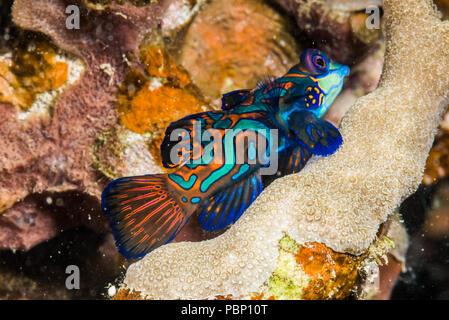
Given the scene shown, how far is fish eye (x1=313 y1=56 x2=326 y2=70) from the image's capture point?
3.00 meters

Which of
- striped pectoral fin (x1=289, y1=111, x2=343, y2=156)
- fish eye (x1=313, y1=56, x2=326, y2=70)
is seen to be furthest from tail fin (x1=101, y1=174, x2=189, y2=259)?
fish eye (x1=313, y1=56, x2=326, y2=70)

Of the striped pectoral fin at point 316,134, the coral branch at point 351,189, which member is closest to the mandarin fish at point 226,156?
the striped pectoral fin at point 316,134

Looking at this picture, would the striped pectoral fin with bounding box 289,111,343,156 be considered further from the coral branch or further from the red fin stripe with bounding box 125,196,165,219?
the red fin stripe with bounding box 125,196,165,219

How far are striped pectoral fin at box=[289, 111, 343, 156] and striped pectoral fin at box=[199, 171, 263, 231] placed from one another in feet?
1.75

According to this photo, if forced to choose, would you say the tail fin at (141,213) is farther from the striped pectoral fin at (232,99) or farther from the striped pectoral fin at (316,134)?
the striped pectoral fin at (316,134)

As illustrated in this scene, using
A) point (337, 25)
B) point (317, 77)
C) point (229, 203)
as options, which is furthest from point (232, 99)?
point (337, 25)

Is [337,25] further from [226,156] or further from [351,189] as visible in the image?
[351,189]

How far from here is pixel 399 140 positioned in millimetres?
2322

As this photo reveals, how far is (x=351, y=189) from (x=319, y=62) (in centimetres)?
146

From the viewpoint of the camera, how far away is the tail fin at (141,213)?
2.32 meters

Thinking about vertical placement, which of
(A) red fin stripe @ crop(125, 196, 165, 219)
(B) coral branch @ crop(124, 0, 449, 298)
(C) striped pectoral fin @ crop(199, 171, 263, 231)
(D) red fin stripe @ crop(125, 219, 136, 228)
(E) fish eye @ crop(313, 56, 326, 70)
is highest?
(E) fish eye @ crop(313, 56, 326, 70)

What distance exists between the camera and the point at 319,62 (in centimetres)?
302
